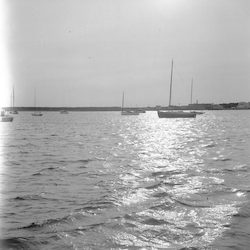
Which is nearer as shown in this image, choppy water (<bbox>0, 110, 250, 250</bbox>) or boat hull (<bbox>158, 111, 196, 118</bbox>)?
choppy water (<bbox>0, 110, 250, 250</bbox>)

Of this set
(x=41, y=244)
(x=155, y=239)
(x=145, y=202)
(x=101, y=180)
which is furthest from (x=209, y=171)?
(x=41, y=244)

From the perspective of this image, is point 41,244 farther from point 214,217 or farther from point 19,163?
point 19,163

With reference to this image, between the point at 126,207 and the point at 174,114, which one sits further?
the point at 174,114

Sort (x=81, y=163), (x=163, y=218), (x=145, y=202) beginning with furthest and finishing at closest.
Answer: (x=81, y=163), (x=145, y=202), (x=163, y=218)

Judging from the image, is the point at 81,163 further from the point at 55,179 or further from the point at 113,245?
the point at 113,245

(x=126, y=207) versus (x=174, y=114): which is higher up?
(x=126, y=207)

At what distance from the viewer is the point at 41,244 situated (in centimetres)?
586

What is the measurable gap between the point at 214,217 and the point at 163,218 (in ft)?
→ 3.85

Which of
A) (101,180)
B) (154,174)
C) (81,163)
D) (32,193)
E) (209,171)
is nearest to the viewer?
(32,193)

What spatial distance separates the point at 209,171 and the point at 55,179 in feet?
20.6

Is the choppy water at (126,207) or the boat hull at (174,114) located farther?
the boat hull at (174,114)

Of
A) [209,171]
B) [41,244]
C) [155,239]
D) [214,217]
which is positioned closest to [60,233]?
[41,244]

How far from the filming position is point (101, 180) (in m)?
11.6

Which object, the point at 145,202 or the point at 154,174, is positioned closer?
the point at 145,202
